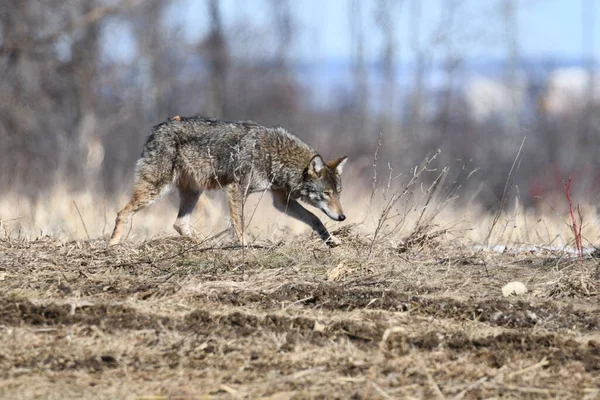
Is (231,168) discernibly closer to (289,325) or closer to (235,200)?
(235,200)


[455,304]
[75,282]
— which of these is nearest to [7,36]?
[75,282]

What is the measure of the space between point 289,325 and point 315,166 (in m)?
5.08

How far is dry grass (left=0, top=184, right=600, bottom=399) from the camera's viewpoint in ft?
13.2

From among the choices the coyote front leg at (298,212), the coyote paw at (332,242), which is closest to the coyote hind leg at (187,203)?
the coyote front leg at (298,212)

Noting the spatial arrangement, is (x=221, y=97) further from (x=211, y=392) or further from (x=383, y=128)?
(x=211, y=392)

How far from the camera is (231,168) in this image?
31.0 ft

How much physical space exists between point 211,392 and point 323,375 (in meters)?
0.58

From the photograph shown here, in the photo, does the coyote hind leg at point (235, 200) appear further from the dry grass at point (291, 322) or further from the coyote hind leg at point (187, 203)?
the dry grass at point (291, 322)

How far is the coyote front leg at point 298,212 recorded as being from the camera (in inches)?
342

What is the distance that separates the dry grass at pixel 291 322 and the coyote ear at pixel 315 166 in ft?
8.66

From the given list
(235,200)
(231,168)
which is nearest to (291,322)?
(235,200)

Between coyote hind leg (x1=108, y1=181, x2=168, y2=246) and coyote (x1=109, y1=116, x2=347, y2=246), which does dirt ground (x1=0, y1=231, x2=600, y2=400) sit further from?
coyote (x1=109, y1=116, x2=347, y2=246)

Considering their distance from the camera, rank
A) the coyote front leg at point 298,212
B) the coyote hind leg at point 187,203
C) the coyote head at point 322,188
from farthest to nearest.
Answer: the coyote head at point 322,188
the coyote hind leg at point 187,203
the coyote front leg at point 298,212

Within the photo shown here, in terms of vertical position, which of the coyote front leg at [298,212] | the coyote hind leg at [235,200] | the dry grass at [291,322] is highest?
the dry grass at [291,322]
